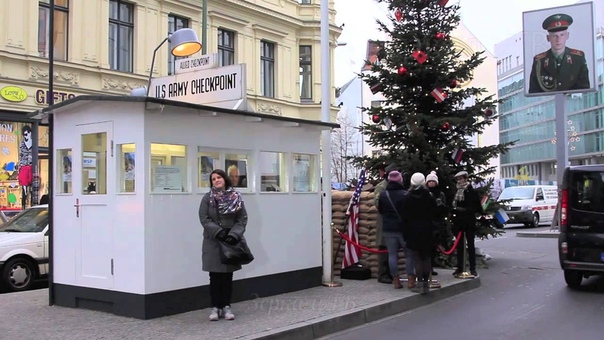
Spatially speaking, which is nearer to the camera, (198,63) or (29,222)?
(198,63)

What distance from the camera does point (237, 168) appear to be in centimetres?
854

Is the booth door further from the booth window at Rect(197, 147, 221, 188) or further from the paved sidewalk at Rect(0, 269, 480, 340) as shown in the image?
the booth window at Rect(197, 147, 221, 188)

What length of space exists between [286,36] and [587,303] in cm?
2305

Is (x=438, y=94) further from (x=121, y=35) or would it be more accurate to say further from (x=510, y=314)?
(x=121, y=35)

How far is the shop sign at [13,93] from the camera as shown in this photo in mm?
19406

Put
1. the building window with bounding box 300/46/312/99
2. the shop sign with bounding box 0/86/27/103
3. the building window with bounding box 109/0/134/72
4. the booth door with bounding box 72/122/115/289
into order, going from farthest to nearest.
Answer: the building window with bounding box 300/46/312/99 < the building window with bounding box 109/0/134/72 < the shop sign with bounding box 0/86/27/103 < the booth door with bounding box 72/122/115/289

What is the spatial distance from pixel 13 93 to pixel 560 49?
18.0 metres

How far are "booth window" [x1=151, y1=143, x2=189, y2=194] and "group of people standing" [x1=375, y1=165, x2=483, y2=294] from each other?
3.28 m

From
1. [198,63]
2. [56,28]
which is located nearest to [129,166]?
[198,63]

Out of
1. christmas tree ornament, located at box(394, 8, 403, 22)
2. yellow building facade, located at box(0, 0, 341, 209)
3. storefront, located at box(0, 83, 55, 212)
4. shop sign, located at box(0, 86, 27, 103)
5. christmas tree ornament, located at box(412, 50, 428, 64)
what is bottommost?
storefront, located at box(0, 83, 55, 212)

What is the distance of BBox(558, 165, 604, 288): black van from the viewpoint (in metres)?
9.51

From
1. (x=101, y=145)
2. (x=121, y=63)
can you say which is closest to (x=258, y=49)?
(x=121, y=63)

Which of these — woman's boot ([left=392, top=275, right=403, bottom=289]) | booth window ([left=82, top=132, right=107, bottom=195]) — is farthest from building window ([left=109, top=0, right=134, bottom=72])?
A: woman's boot ([left=392, top=275, right=403, bottom=289])

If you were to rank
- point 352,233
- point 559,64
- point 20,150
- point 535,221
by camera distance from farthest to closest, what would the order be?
point 535,221 < point 20,150 < point 559,64 < point 352,233
